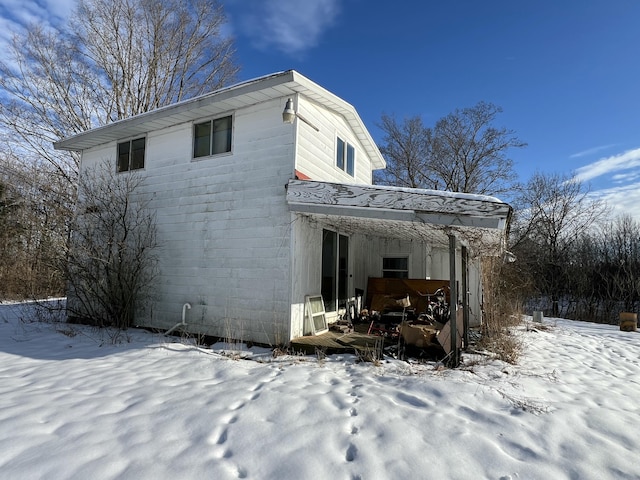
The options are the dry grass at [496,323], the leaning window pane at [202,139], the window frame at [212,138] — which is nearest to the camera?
the dry grass at [496,323]

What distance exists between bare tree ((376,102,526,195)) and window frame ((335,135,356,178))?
14348 mm

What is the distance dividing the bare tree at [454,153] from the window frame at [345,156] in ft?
47.1

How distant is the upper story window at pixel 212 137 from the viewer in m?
7.11

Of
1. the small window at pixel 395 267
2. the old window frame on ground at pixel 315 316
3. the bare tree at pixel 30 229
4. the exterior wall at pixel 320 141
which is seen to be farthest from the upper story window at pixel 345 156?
the bare tree at pixel 30 229

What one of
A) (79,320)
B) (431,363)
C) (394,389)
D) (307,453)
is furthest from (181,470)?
(79,320)

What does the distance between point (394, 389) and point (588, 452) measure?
179 cm

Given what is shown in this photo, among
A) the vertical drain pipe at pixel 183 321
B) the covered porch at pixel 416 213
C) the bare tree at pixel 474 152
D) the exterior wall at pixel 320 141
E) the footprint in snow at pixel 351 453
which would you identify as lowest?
the footprint in snow at pixel 351 453

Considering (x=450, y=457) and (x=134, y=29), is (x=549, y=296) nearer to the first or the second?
(x=450, y=457)

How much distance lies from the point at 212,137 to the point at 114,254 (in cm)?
334

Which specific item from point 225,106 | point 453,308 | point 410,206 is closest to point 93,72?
point 225,106

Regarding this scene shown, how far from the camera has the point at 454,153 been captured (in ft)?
73.3

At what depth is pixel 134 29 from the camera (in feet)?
56.4

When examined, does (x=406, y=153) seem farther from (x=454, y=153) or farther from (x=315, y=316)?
(x=315, y=316)

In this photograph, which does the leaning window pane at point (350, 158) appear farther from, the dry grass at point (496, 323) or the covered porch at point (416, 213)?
the dry grass at point (496, 323)
